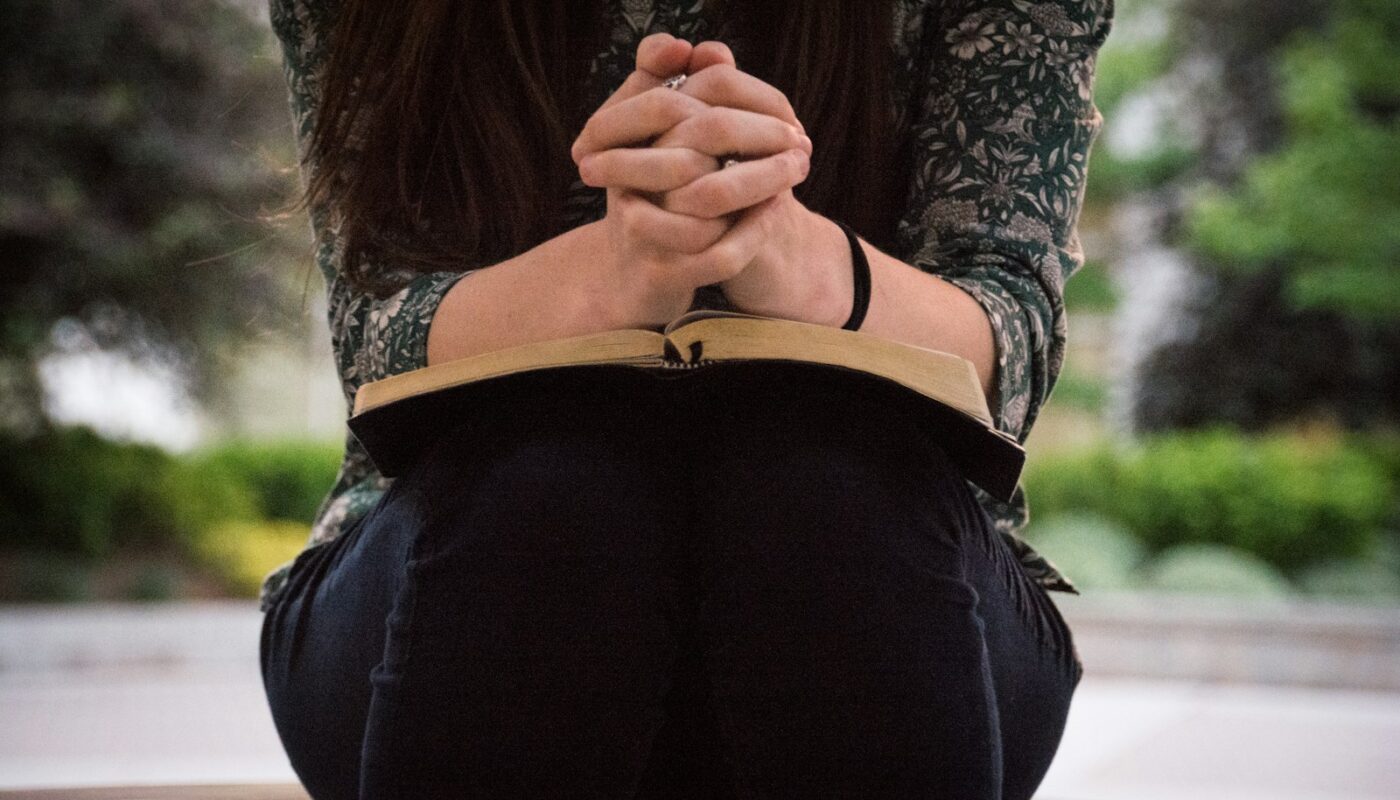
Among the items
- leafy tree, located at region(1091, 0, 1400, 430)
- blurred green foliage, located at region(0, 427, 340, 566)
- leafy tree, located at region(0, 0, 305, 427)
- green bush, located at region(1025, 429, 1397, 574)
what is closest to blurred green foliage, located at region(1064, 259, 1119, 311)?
leafy tree, located at region(1091, 0, 1400, 430)

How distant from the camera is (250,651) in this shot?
549cm

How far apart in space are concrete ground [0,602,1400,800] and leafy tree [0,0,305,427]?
231 centimetres

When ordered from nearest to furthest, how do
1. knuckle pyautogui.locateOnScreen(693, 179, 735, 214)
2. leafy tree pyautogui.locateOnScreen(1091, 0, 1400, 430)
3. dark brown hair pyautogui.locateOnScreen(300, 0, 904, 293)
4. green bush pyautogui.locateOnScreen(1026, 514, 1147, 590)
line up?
knuckle pyautogui.locateOnScreen(693, 179, 735, 214) < dark brown hair pyautogui.locateOnScreen(300, 0, 904, 293) < green bush pyautogui.locateOnScreen(1026, 514, 1147, 590) < leafy tree pyautogui.locateOnScreen(1091, 0, 1400, 430)

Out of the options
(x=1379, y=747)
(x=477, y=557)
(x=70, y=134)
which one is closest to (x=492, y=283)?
(x=477, y=557)

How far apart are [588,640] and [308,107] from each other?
0.68 meters

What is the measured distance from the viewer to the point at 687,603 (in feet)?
2.70

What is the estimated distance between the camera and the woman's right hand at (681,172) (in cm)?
76

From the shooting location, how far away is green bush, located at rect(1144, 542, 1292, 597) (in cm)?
620

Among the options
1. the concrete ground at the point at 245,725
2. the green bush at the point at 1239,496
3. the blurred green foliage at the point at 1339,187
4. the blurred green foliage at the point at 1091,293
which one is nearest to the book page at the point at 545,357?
the concrete ground at the point at 245,725

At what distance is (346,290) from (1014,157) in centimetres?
61

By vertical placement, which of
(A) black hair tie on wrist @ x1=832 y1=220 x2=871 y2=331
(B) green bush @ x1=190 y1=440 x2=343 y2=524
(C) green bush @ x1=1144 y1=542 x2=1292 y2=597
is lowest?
(B) green bush @ x1=190 y1=440 x2=343 y2=524

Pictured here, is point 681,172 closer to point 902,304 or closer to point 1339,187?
point 902,304

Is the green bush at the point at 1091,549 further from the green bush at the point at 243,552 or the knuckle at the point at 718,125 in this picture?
the knuckle at the point at 718,125

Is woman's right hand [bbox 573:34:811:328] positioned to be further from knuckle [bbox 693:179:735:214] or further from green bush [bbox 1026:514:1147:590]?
green bush [bbox 1026:514:1147:590]
